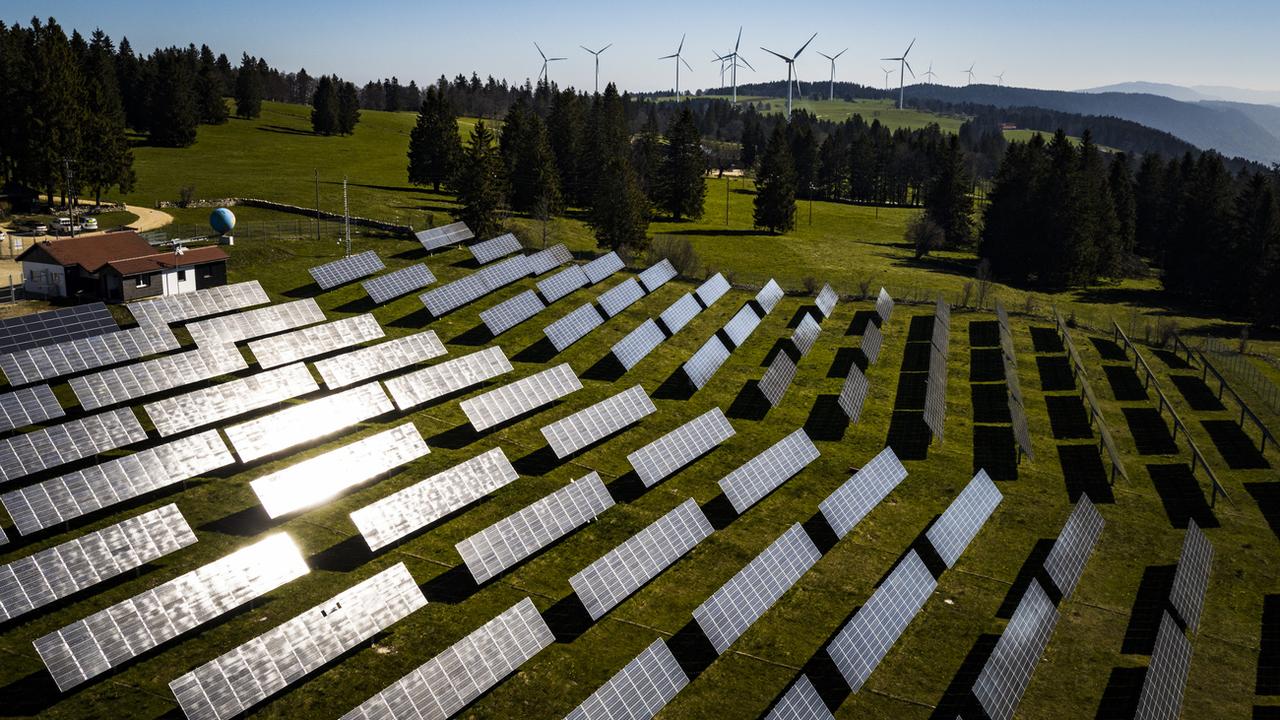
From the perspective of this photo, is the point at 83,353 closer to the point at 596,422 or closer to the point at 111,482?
the point at 111,482

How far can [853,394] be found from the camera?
54.9 meters

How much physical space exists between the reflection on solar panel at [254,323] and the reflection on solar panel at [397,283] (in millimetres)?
6659

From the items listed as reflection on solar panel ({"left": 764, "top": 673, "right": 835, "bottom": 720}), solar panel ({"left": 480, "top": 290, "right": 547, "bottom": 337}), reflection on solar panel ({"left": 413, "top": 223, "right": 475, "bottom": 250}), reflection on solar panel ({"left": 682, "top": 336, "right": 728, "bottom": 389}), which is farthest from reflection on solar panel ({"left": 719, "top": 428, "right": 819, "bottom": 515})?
reflection on solar panel ({"left": 413, "top": 223, "right": 475, "bottom": 250})

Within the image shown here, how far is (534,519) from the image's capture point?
1428 inches

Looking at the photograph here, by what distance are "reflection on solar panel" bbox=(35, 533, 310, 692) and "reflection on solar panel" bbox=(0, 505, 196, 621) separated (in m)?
2.71

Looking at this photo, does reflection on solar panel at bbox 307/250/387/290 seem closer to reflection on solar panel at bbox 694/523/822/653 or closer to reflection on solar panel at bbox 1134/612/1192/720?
reflection on solar panel at bbox 694/523/822/653

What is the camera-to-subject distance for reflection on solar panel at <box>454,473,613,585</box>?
33.7m

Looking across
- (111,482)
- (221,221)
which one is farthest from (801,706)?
(221,221)

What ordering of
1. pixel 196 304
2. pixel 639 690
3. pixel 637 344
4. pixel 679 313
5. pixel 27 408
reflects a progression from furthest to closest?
pixel 679 313, pixel 637 344, pixel 196 304, pixel 27 408, pixel 639 690

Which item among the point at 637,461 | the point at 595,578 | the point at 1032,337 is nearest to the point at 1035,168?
the point at 1032,337

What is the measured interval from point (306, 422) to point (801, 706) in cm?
2739

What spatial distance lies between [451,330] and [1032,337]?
4739 cm

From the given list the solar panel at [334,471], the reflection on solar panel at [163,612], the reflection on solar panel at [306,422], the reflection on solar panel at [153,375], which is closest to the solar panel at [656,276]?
the reflection on solar panel at [306,422]

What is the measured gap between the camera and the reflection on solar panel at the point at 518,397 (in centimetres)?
4612
